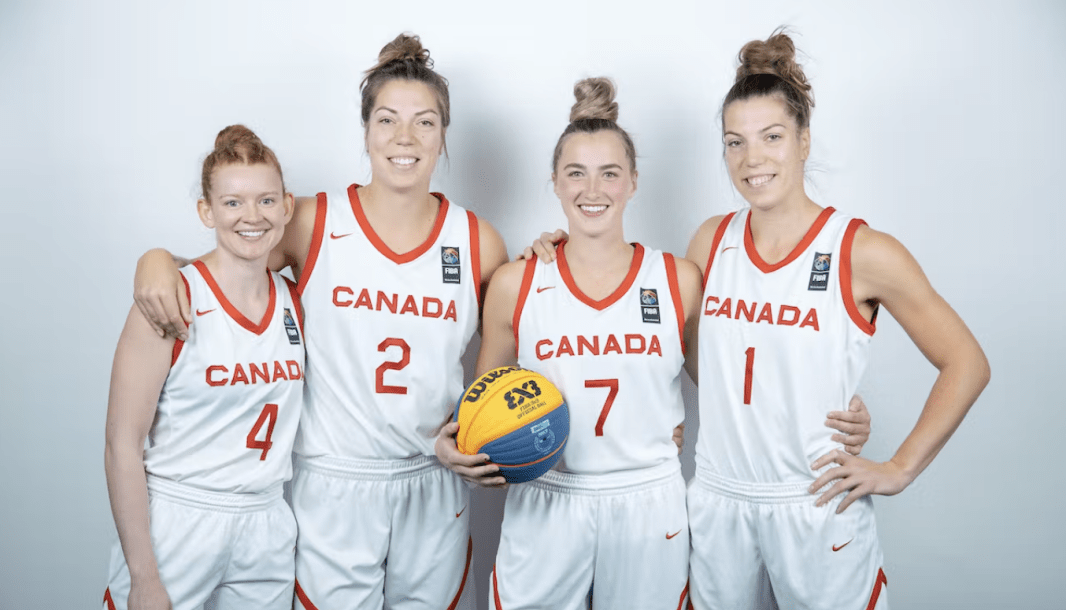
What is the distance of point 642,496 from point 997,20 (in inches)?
98.6

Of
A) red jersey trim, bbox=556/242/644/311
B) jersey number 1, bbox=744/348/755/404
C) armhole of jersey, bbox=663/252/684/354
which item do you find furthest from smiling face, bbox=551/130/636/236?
jersey number 1, bbox=744/348/755/404

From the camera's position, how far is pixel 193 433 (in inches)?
98.5

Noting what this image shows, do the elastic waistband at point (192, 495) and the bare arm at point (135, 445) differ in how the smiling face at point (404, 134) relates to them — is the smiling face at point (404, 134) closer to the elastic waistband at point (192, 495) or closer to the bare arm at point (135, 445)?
the bare arm at point (135, 445)

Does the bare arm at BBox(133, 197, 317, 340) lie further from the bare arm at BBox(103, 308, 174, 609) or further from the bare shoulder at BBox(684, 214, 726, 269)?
the bare shoulder at BBox(684, 214, 726, 269)

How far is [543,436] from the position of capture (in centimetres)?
239

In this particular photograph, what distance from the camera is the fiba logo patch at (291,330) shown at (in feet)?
8.79

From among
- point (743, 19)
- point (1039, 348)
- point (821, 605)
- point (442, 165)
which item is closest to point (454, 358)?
point (442, 165)

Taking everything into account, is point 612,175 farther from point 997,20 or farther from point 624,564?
point 997,20

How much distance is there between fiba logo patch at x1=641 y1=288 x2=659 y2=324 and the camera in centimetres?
271

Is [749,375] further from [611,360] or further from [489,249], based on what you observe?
[489,249]

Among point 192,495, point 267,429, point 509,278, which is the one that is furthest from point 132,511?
point 509,278

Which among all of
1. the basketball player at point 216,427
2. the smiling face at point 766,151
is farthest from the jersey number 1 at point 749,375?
the basketball player at point 216,427

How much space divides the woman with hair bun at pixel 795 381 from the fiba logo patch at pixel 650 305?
0.62ft

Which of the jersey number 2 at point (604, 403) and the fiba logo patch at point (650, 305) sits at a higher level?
the fiba logo patch at point (650, 305)
